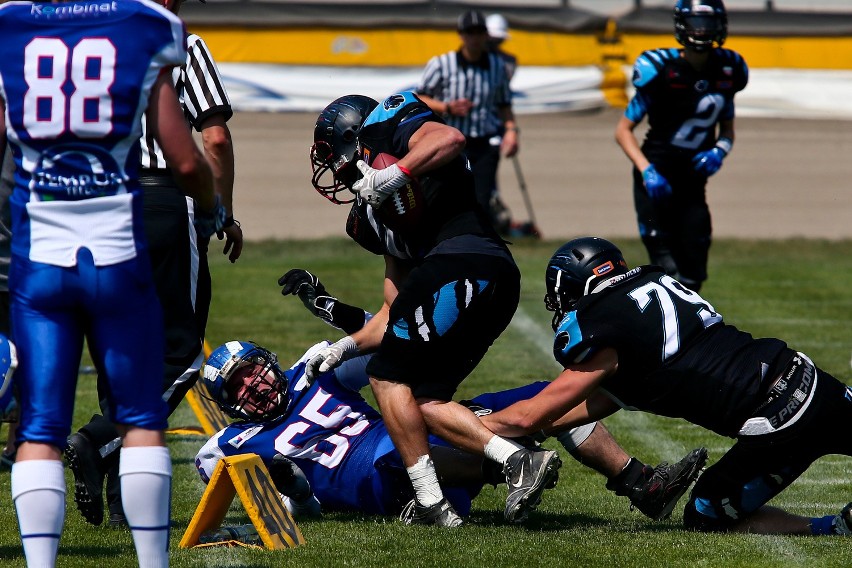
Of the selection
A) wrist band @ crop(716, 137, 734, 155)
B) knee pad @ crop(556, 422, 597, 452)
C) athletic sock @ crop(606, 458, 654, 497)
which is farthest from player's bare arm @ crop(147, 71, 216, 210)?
wrist band @ crop(716, 137, 734, 155)

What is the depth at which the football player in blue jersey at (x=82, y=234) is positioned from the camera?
3240mm

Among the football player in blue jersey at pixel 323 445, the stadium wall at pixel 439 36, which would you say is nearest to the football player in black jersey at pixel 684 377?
the football player in blue jersey at pixel 323 445

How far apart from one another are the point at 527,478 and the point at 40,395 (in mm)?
1652

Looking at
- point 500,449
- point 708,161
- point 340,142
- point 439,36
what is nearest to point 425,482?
point 500,449

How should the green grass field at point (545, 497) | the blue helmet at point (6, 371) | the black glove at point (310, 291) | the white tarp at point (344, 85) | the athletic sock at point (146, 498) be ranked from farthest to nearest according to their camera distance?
the white tarp at point (344, 85)
the black glove at point (310, 291)
the green grass field at point (545, 497)
the blue helmet at point (6, 371)
the athletic sock at point (146, 498)

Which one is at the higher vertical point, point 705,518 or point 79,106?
point 79,106

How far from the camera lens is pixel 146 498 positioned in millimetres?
3346

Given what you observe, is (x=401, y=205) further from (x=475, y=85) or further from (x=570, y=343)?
(x=475, y=85)

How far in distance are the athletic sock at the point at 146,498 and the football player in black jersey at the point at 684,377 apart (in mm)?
1466

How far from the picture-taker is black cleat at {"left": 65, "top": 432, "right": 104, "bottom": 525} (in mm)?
4453

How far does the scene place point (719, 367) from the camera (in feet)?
14.1

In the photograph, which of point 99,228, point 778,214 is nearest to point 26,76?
point 99,228

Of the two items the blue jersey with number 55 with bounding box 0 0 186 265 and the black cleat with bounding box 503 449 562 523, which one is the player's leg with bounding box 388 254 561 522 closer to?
the black cleat with bounding box 503 449 562 523

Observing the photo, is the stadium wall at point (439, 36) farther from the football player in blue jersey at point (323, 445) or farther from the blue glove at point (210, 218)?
the blue glove at point (210, 218)
